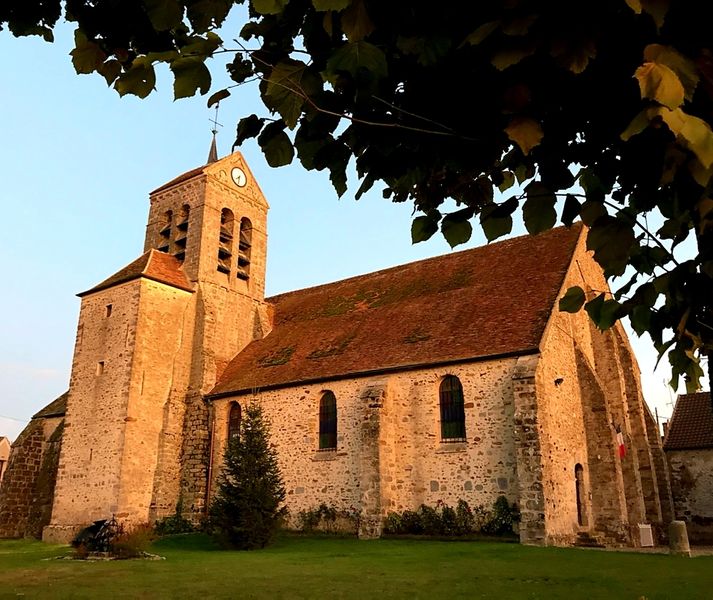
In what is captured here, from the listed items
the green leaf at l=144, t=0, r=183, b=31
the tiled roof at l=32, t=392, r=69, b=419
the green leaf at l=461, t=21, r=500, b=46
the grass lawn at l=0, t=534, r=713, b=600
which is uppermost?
the tiled roof at l=32, t=392, r=69, b=419

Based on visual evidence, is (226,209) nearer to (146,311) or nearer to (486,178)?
(146,311)

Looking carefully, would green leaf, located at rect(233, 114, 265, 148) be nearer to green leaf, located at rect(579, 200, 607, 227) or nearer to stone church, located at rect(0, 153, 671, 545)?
green leaf, located at rect(579, 200, 607, 227)

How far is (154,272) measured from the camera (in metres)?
25.1

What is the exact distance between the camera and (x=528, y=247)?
2311 centimetres

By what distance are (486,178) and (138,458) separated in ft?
72.9

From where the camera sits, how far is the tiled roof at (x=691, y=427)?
23.3m

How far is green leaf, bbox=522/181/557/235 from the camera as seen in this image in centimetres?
257

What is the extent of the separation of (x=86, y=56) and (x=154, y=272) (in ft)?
76.7

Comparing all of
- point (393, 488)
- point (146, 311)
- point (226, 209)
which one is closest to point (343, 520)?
point (393, 488)

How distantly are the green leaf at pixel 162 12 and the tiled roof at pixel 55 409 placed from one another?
2967cm

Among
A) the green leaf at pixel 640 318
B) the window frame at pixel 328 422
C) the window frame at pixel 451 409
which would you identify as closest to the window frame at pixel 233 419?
the window frame at pixel 328 422

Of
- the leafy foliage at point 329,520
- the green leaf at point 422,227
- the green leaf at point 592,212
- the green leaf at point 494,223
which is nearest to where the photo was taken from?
the green leaf at point 592,212

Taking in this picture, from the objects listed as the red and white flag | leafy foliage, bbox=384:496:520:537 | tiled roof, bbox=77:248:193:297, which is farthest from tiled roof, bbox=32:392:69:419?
the red and white flag

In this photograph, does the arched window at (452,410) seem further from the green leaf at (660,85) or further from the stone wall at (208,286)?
the green leaf at (660,85)
